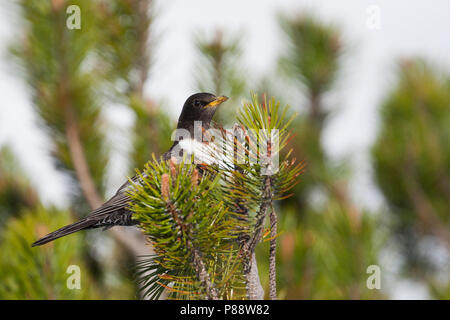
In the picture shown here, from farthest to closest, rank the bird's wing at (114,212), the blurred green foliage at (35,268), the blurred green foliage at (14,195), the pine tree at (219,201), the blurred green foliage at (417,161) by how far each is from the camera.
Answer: the blurred green foliage at (417,161), the blurred green foliage at (14,195), the blurred green foliage at (35,268), the bird's wing at (114,212), the pine tree at (219,201)

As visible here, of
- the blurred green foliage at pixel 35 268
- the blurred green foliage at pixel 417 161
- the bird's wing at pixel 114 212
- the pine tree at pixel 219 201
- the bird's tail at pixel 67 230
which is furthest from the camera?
the blurred green foliage at pixel 417 161

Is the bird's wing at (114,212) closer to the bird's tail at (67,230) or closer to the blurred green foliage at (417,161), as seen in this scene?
the bird's tail at (67,230)

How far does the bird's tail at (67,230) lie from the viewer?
1.16 metres

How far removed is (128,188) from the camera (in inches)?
47.7

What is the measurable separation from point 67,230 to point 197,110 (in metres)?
0.70

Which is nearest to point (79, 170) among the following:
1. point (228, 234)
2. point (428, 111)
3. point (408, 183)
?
point (228, 234)

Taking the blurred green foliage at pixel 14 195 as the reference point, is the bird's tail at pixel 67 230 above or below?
below

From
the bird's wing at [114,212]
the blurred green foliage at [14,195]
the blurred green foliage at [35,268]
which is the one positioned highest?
the blurred green foliage at [14,195]

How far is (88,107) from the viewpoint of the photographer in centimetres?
214

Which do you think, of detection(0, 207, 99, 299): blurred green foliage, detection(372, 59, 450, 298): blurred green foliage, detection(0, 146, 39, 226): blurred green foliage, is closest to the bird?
detection(0, 207, 99, 299): blurred green foliage

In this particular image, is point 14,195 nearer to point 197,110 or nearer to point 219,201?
point 197,110

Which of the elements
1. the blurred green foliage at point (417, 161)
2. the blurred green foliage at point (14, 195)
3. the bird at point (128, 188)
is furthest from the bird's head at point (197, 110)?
the blurred green foliage at point (417, 161)

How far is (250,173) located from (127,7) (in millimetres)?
1603
